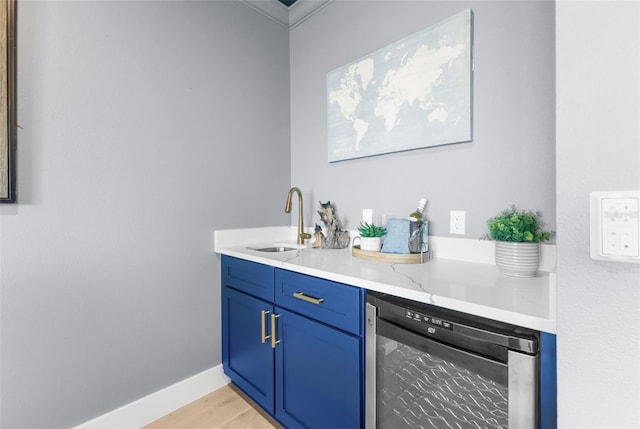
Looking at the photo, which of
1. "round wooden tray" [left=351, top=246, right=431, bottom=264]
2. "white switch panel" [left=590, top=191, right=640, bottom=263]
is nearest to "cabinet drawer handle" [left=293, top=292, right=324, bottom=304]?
"round wooden tray" [left=351, top=246, right=431, bottom=264]

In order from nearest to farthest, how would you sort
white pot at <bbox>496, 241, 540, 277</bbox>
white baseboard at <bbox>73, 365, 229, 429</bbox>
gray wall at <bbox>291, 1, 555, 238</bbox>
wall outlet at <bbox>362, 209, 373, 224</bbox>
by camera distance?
white pot at <bbox>496, 241, 540, 277</bbox> < gray wall at <bbox>291, 1, 555, 238</bbox> < white baseboard at <bbox>73, 365, 229, 429</bbox> < wall outlet at <bbox>362, 209, 373, 224</bbox>

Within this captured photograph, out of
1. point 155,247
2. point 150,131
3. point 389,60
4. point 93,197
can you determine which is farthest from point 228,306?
point 389,60

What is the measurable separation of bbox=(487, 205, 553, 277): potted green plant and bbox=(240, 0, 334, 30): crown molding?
1.85 metres

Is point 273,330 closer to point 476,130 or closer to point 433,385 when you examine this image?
point 433,385

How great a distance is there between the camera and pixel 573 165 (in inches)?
25.0

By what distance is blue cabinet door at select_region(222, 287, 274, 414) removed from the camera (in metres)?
1.54

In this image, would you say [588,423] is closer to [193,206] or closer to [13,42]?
[193,206]

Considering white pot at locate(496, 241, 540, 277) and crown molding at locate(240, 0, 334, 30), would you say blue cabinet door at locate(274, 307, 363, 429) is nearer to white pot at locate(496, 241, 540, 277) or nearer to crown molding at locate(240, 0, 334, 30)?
white pot at locate(496, 241, 540, 277)

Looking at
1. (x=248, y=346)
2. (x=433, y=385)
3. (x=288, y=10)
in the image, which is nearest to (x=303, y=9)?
(x=288, y=10)

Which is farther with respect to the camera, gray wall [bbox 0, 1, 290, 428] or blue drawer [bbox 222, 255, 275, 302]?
blue drawer [bbox 222, 255, 275, 302]

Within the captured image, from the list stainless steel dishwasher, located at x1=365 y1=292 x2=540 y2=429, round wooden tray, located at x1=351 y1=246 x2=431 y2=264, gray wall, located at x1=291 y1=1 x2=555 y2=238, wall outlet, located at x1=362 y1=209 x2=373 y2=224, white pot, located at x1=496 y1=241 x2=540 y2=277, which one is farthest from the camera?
wall outlet, located at x1=362 y1=209 x2=373 y2=224

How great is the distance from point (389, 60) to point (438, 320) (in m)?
1.43

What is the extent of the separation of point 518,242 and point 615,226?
62 cm

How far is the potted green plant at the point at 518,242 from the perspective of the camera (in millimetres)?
1131
